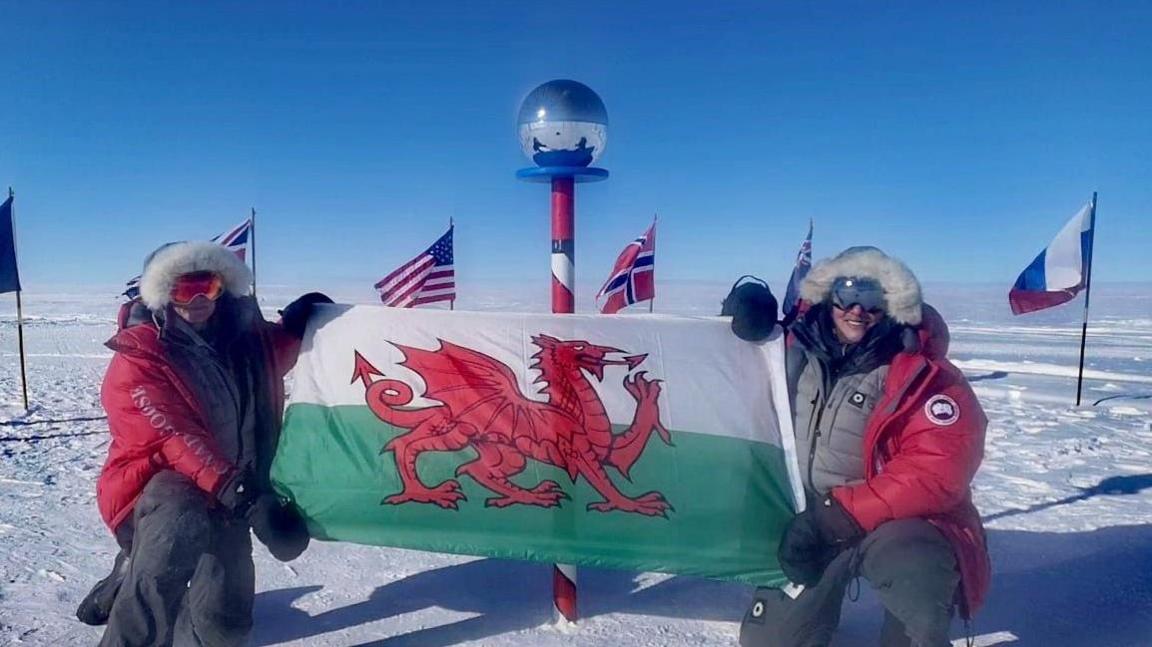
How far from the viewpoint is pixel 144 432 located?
118 inches

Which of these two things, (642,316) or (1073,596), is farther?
(1073,596)

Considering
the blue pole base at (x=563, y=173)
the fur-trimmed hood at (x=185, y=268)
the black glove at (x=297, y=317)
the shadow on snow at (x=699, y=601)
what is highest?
the blue pole base at (x=563, y=173)

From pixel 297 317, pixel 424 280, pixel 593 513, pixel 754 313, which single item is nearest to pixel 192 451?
pixel 297 317

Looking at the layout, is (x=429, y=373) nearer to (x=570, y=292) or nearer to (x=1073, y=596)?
(x=570, y=292)

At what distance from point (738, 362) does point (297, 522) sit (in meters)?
2.06

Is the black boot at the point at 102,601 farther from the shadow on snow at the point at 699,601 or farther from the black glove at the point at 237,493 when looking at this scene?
the black glove at the point at 237,493

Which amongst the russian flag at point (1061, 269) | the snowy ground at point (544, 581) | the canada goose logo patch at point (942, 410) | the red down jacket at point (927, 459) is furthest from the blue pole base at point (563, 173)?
the russian flag at point (1061, 269)

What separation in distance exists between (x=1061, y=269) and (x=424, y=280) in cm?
831

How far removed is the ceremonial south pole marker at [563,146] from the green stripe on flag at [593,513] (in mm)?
1014

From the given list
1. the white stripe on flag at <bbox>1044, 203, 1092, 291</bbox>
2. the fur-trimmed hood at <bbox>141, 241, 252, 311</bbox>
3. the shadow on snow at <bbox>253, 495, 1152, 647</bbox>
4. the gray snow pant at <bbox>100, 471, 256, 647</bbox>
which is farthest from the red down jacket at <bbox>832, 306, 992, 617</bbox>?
the white stripe on flag at <bbox>1044, 203, 1092, 291</bbox>

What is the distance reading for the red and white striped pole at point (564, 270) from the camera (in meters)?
3.66

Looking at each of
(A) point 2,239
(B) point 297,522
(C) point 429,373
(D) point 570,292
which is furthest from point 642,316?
(A) point 2,239

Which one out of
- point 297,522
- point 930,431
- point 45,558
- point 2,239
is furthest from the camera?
point 2,239

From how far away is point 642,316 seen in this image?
3754 mm
